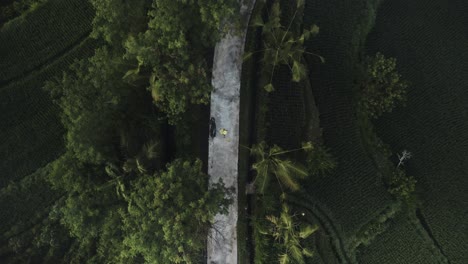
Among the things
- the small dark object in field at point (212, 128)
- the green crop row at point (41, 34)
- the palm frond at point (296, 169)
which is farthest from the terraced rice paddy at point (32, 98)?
the palm frond at point (296, 169)

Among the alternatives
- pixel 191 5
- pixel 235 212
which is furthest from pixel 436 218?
pixel 191 5

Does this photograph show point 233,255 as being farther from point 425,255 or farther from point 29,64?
point 29,64

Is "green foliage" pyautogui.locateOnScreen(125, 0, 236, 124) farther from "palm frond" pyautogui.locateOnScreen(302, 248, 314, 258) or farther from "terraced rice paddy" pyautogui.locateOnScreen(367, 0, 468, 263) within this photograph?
"terraced rice paddy" pyautogui.locateOnScreen(367, 0, 468, 263)

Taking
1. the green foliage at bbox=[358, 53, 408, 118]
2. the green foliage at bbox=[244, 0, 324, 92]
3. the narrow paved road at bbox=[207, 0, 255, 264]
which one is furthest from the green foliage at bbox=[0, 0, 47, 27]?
the green foliage at bbox=[358, 53, 408, 118]

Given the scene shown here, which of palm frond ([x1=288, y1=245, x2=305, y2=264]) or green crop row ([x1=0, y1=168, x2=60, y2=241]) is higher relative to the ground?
green crop row ([x1=0, y1=168, x2=60, y2=241])

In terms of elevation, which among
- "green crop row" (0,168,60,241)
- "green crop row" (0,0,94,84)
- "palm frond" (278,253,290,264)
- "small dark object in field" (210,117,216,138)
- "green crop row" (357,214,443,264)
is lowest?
"palm frond" (278,253,290,264)
